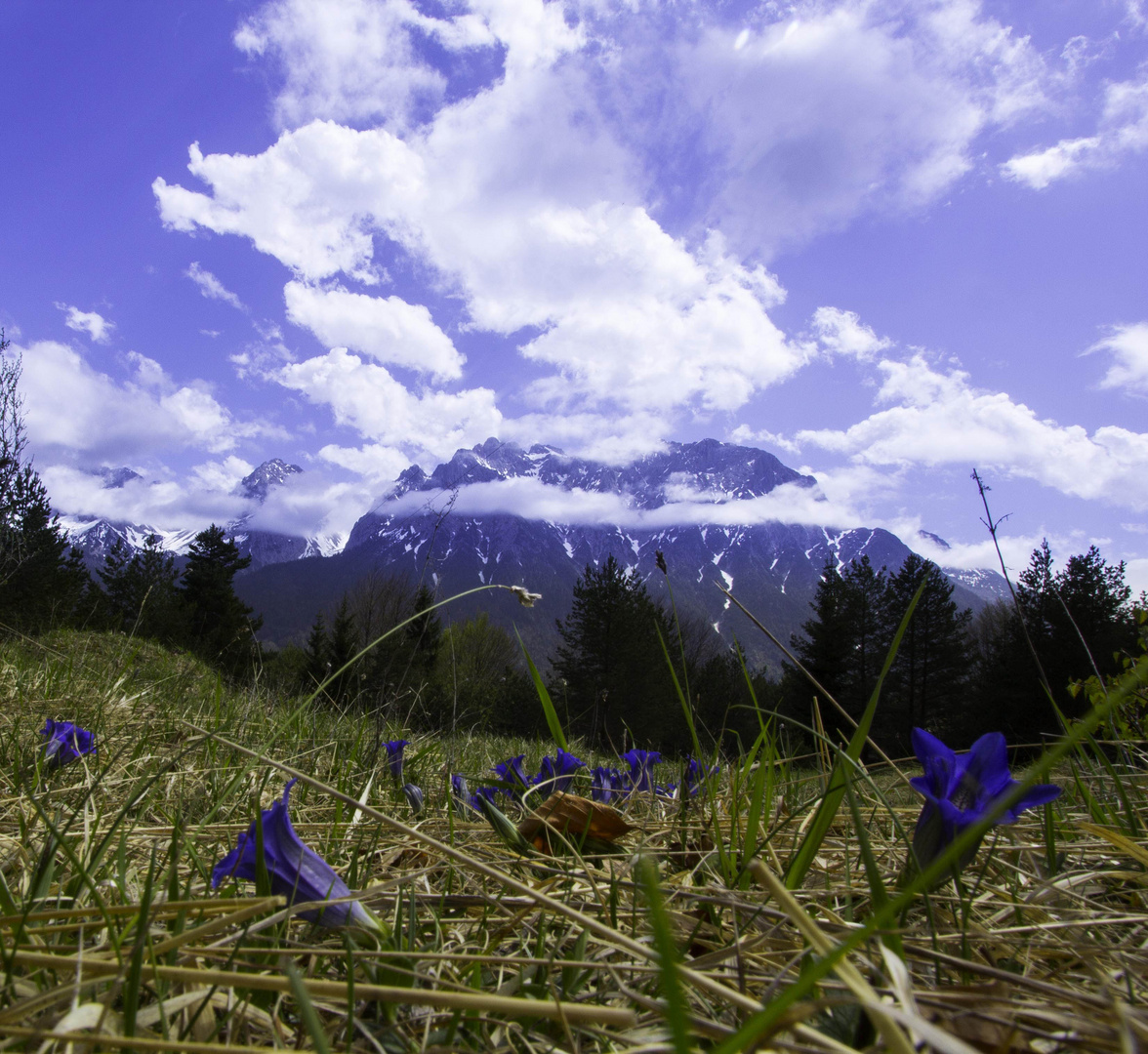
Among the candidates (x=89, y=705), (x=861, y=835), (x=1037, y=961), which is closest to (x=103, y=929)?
(x=861, y=835)

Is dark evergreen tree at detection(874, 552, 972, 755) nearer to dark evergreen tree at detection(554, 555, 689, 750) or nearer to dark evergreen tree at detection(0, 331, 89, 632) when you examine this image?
dark evergreen tree at detection(554, 555, 689, 750)

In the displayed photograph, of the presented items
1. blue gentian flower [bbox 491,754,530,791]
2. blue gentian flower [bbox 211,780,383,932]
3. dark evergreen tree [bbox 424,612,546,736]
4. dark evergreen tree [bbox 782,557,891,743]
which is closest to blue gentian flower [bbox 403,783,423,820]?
blue gentian flower [bbox 491,754,530,791]

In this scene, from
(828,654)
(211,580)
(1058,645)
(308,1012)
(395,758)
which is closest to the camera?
(308,1012)

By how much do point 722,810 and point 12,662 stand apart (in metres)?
4.63

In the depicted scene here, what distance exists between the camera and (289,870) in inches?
44.8

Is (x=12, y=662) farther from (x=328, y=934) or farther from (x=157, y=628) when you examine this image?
(x=157, y=628)

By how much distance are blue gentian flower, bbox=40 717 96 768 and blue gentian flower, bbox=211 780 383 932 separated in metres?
1.39

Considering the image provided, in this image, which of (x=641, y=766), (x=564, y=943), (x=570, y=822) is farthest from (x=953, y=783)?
(x=641, y=766)

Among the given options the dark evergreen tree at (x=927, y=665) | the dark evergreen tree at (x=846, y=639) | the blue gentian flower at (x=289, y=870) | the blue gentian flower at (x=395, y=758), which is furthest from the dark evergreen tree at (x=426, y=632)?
the dark evergreen tree at (x=927, y=665)

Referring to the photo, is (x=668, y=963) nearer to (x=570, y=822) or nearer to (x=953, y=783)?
(x=953, y=783)

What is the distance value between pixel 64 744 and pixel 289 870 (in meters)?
1.58

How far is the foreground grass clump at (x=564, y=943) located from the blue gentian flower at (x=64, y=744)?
0.09 meters

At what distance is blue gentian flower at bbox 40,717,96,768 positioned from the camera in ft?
7.07

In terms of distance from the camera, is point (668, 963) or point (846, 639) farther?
point (846, 639)
